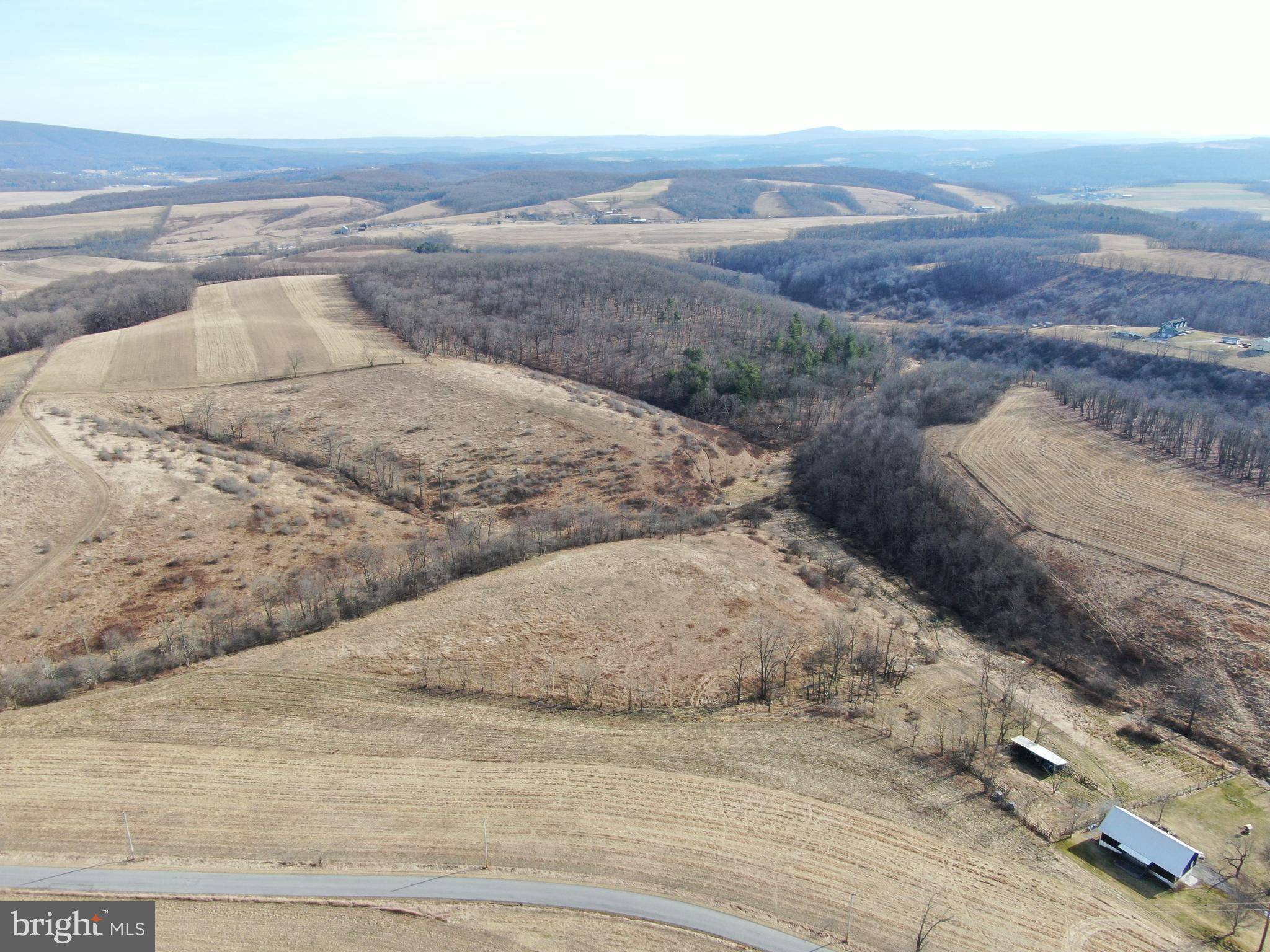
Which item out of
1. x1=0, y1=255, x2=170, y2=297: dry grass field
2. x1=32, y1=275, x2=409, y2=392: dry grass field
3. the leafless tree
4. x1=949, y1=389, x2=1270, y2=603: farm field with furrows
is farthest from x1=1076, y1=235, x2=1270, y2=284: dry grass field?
x1=0, y1=255, x2=170, y2=297: dry grass field

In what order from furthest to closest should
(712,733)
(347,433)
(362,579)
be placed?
(347,433)
(362,579)
(712,733)

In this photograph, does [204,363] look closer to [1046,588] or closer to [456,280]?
[456,280]

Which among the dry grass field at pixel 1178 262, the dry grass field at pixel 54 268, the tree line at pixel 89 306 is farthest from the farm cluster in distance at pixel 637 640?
the dry grass field at pixel 54 268

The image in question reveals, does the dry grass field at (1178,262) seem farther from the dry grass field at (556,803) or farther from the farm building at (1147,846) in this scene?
the dry grass field at (556,803)

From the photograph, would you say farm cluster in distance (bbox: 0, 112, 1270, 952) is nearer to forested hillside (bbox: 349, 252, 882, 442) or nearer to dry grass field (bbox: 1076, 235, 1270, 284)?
forested hillside (bbox: 349, 252, 882, 442)

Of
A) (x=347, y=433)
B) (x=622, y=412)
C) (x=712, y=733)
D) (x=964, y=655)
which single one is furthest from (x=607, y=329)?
(x=712, y=733)

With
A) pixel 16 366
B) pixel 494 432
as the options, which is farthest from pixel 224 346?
pixel 494 432

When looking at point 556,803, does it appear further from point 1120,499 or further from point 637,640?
point 1120,499

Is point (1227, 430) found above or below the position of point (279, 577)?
above
